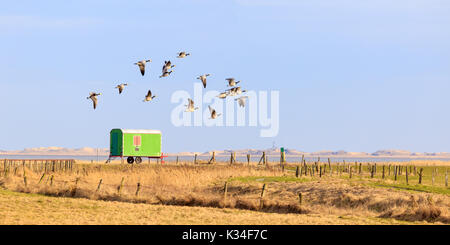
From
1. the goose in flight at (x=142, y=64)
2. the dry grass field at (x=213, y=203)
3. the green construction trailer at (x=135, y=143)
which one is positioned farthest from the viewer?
the green construction trailer at (x=135, y=143)

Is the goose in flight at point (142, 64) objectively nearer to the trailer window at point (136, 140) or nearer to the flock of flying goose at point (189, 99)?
the flock of flying goose at point (189, 99)

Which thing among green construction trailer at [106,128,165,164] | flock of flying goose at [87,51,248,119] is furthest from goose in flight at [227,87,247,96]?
green construction trailer at [106,128,165,164]

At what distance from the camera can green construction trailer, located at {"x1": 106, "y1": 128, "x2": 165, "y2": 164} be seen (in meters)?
72.0

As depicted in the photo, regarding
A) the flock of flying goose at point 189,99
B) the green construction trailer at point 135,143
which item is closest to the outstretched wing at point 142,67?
the flock of flying goose at point 189,99

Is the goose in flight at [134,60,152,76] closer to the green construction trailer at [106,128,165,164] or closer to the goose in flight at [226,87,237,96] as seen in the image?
the goose in flight at [226,87,237,96]

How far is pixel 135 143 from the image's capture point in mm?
72688

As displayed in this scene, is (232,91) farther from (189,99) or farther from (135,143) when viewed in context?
(135,143)

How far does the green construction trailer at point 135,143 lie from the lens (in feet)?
Result: 236

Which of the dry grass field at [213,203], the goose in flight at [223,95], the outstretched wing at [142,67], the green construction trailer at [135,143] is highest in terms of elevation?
the outstretched wing at [142,67]

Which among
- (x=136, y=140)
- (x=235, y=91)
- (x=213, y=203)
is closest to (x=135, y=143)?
(x=136, y=140)

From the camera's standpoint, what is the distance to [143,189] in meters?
41.3
